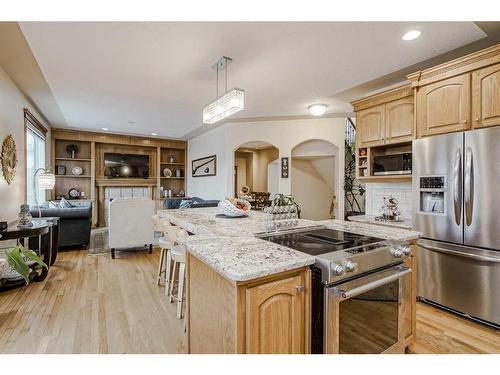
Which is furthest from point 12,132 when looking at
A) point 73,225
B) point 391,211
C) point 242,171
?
point 242,171

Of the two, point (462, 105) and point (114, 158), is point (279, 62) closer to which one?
point (462, 105)

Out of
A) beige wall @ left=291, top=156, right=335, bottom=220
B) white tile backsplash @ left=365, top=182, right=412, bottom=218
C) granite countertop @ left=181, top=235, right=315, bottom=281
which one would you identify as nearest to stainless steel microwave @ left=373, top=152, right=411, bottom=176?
white tile backsplash @ left=365, top=182, right=412, bottom=218

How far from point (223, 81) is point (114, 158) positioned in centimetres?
538

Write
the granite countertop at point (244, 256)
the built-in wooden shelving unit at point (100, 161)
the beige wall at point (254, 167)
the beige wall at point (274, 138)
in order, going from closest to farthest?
the granite countertop at point (244, 256), the beige wall at point (274, 138), the built-in wooden shelving unit at point (100, 161), the beige wall at point (254, 167)

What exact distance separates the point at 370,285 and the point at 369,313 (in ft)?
0.65

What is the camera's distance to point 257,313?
3.68 ft

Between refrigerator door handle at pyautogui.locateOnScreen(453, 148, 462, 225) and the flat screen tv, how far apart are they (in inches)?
287

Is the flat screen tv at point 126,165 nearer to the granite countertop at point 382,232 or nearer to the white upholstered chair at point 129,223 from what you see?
the white upholstered chair at point 129,223

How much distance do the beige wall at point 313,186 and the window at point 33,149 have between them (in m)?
5.14

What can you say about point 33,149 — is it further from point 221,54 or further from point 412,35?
point 412,35

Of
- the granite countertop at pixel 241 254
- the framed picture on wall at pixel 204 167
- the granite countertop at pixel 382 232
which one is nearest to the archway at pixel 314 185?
the framed picture on wall at pixel 204 167

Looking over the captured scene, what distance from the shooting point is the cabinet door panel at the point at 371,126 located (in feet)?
10.9

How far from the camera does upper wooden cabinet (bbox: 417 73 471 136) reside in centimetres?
238
